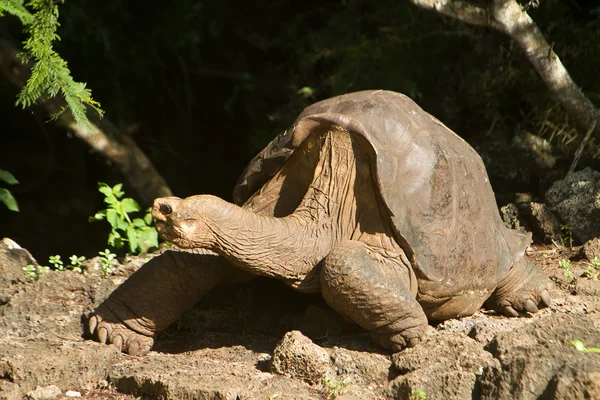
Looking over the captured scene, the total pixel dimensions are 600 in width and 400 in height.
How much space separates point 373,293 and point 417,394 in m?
0.46

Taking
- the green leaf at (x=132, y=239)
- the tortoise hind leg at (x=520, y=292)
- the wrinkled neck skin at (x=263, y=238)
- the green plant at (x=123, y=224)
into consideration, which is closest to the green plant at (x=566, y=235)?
the tortoise hind leg at (x=520, y=292)

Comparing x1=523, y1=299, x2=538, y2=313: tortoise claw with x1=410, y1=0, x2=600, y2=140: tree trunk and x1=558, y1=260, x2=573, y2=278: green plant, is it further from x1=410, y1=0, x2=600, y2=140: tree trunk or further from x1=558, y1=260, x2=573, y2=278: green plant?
x1=410, y1=0, x2=600, y2=140: tree trunk

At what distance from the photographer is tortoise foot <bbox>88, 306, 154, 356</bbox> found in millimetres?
3764

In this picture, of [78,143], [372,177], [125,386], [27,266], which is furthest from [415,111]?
[78,143]

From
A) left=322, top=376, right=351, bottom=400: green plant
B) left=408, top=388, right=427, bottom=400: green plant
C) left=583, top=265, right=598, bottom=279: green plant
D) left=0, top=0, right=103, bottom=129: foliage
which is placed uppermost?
left=0, top=0, right=103, bottom=129: foliage

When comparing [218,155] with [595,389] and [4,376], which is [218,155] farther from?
[595,389]

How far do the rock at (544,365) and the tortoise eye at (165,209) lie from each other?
1.37 meters

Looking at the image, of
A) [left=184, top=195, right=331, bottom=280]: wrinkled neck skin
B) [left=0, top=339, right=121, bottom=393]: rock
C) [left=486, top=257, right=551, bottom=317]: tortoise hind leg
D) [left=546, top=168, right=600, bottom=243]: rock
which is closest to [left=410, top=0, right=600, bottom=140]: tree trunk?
[left=546, top=168, right=600, bottom=243]: rock

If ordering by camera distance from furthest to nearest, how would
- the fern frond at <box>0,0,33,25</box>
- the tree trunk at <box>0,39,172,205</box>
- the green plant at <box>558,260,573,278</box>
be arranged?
the tree trunk at <box>0,39,172,205</box> → the green plant at <box>558,260,573,278</box> → the fern frond at <box>0,0,33,25</box>

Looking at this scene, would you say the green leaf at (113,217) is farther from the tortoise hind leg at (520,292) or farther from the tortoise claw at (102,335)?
the tortoise hind leg at (520,292)

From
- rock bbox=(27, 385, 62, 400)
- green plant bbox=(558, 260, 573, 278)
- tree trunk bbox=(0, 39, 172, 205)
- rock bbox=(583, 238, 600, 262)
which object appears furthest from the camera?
tree trunk bbox=(0, 39, 172, 205)

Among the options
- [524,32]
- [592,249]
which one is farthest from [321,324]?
[524,32]

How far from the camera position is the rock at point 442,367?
315 cm

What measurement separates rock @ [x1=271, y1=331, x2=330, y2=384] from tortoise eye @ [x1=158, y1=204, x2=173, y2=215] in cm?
79
